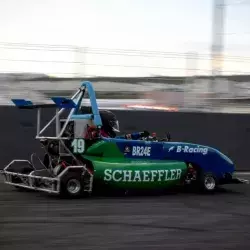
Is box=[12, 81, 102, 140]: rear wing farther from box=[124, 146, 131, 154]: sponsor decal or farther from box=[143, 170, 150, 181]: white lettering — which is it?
box=[143, 170, 150, 181]: white lettering

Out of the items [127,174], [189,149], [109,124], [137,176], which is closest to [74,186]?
[127,174]

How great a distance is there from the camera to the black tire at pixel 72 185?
390 inches

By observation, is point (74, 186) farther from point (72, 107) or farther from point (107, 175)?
point (72, 107)

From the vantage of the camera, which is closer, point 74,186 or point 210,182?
point 74,186

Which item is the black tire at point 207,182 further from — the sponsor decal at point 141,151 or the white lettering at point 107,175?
the white lettering at point 107,175

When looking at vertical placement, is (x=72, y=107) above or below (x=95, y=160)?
above

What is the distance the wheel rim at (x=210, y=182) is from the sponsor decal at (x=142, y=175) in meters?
0.69

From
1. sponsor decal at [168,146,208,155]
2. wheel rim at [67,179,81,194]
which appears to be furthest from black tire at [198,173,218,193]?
wheel rim at [67,179,81,194]

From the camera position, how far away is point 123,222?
7.82 m

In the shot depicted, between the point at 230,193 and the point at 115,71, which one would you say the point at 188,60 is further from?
the point at 230,193

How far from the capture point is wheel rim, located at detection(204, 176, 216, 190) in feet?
38.1

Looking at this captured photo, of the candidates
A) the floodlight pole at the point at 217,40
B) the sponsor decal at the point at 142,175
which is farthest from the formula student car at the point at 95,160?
the floodlight pole at the point at 217,40

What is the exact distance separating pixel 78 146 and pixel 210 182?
2.99 meters

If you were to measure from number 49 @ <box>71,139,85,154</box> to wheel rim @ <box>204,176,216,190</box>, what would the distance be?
2.77m
